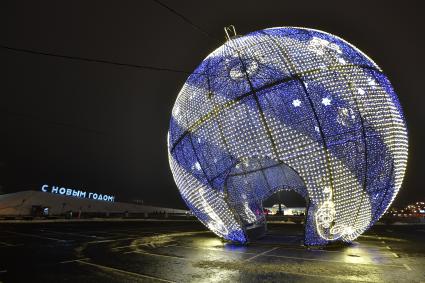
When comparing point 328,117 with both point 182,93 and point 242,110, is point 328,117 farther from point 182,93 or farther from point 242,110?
point 182,93

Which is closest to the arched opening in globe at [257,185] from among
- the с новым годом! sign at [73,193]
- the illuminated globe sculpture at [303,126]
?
the illuminated globe sculpture at [303,126]

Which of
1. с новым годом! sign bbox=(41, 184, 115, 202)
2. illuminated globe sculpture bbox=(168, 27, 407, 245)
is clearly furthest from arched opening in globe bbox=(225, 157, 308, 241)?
с новым годом! sign bbox=(41, 184, 115, 202)

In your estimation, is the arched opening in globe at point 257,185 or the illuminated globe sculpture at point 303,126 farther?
the arched opening in globe at point 257,185

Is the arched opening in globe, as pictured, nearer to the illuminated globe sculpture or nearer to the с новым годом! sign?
the illuminated globe sculpture

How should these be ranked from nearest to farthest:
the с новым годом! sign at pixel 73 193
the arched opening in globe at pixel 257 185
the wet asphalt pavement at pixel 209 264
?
the wet asphalt pavement at pixel 209 264 < the arched opening in globe at pixel 257 185 < the с новым годом! sign at pixel 73 193

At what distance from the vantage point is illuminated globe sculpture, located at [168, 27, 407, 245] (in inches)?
321

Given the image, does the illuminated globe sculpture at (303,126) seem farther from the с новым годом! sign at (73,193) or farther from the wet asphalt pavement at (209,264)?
the с новым годом! sign at (73,193)

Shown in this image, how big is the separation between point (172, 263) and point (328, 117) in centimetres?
565

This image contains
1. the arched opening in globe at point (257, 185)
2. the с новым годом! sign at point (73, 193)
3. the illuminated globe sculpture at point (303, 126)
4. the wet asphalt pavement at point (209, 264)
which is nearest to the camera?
the wet asphalt pavement at point (209, 264)

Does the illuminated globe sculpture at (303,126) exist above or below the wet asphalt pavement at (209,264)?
above

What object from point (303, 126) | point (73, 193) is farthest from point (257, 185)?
point (73, 193)

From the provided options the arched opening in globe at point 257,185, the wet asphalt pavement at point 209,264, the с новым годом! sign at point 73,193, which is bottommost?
the wet asphalt pavement at point 209,264

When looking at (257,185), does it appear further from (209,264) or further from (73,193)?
(73,193)

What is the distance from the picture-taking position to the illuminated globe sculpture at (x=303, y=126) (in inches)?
321
